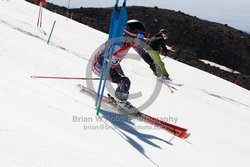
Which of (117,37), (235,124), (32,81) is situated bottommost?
(235,124)

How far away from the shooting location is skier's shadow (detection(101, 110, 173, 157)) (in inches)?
192

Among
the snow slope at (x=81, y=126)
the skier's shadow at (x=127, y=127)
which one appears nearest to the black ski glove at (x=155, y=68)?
the snow slope at (x=81, y=126)

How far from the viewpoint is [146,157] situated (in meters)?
4.46

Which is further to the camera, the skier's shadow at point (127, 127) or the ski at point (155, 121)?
the ski at point (155, 121)

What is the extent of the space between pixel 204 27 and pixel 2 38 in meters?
43.5

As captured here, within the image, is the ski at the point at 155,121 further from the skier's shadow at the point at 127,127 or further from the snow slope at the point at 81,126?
the skier's shadow at the point at 127,127

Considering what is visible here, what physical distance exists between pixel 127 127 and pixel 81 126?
1.32 m

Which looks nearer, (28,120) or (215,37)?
(28,120)

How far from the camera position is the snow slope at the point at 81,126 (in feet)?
10.8

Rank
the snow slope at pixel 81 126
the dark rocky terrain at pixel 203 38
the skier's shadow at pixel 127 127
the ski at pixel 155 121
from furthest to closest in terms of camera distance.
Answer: the dark rocky terrain at pixel 203 38 → the ski at pixel 155 121 → the skier's shadow at pixel 127 127 → the snow slope at pixel 81 126

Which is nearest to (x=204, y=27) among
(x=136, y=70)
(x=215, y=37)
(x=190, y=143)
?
(x=215, y=37)

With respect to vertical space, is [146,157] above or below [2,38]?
below

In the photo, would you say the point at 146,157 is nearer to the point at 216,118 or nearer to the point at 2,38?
the point at 216,118

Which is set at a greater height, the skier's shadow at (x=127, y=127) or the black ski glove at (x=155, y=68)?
the black ski glove at (x=155, y=68)
